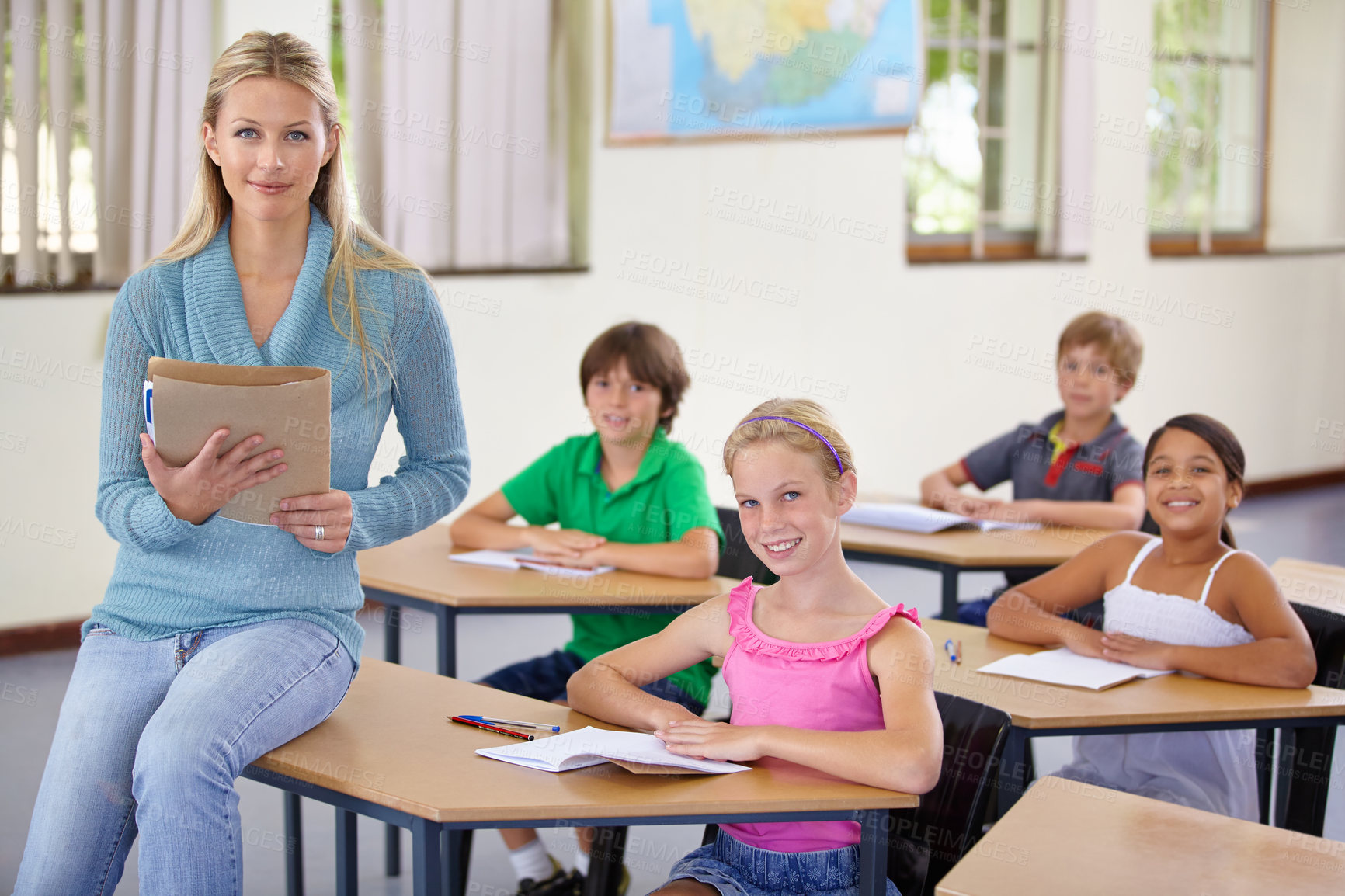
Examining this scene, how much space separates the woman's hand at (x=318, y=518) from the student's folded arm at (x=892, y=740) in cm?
67

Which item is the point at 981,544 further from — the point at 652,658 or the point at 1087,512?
the point at 652,658

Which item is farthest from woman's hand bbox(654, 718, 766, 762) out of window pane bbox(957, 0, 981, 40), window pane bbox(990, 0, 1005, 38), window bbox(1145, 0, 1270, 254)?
window bbox(1145, 0, 1270, 254)

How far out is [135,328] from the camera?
1920 mm

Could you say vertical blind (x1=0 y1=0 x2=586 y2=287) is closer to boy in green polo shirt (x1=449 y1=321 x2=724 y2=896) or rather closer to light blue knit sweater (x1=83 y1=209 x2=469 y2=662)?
boy in green polo shirt (x1=449 y1=321 x2=724 y2=896)

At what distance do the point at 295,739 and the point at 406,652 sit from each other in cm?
288

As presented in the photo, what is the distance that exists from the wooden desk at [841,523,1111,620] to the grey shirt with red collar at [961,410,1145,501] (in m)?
0.31

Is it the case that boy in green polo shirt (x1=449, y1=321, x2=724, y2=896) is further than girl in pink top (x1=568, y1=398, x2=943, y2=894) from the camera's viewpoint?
Yes

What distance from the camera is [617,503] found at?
310 cm

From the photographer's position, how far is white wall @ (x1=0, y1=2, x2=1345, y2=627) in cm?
461

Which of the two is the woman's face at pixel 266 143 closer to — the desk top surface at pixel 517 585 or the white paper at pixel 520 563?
the desk top surface at pixel 517 585

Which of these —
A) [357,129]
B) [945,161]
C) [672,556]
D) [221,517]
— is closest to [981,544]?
[672,556]

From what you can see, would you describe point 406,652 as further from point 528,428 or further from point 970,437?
point 970,437

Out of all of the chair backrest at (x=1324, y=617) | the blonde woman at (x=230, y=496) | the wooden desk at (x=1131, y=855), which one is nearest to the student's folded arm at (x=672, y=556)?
the blonde woman at (x=230, y=496)

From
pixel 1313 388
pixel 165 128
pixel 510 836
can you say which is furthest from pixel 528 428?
pixel 1313 388
